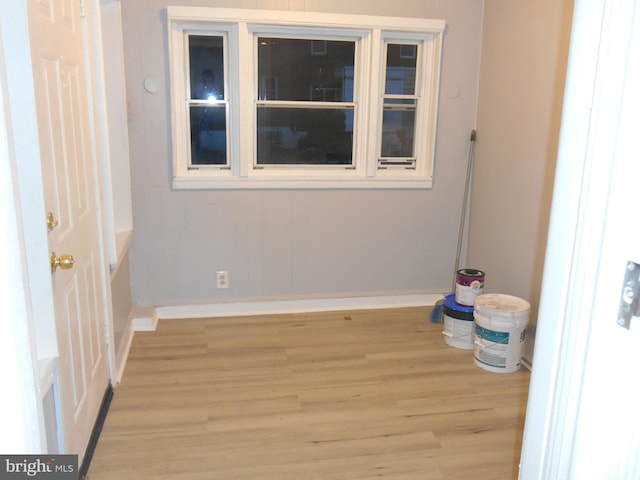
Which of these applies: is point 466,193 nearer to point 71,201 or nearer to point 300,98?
point 300,98

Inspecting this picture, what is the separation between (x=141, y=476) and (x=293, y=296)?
75.8 inches

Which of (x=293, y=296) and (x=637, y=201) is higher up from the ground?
(x=637, y=201)

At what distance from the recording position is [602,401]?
85 centimetres

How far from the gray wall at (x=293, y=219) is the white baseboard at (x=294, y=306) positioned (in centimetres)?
5

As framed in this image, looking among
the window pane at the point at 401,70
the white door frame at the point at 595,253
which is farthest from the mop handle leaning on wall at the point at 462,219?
the white door frame at the point at 595,253

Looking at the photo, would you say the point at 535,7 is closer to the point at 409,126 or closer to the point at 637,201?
the point at 409,126

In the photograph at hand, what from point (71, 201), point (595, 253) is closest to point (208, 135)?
point (71, 201)

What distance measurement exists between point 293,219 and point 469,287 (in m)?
1.31

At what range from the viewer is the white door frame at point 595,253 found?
0.79 meters

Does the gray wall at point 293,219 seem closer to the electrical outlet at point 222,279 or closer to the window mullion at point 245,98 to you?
the electrical outlet at point 222,279

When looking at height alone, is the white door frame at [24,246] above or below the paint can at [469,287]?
above

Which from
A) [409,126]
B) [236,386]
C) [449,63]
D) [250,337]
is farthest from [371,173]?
[236,386]

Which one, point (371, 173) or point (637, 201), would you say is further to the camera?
point (371, 173)

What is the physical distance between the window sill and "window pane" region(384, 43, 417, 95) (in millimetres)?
659
